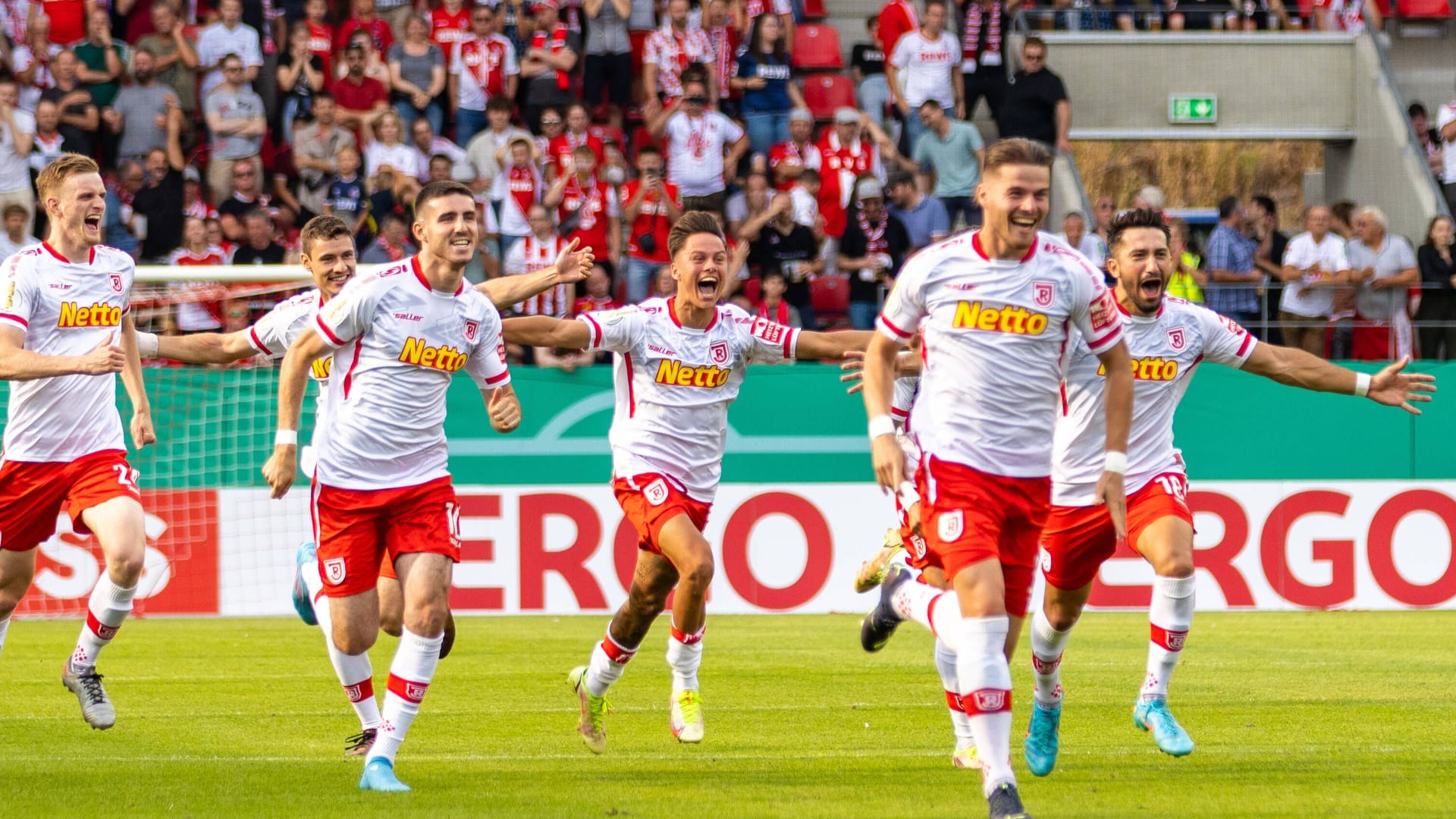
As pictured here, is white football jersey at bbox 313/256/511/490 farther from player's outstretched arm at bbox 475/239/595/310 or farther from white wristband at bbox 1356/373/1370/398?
white wristband at bbox 1356/373/1370/398

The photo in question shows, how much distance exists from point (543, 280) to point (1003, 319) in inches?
118

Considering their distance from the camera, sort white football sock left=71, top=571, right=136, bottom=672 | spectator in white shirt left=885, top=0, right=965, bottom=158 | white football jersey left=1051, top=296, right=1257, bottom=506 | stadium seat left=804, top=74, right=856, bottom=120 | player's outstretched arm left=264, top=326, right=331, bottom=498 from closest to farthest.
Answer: player's outstretched arm left=264, top=326, right=331, bottom=498
white football jersey left=1051, top=296, right=1257, bottom=506
white football sock left=71, top=571, right=136, bottom=672
spectator in white shirt left=885, top=0, right=965, bottom=158
stadium seat left=804, top=74, right=856, bottom=120

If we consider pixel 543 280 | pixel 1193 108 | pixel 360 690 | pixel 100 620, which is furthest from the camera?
pixel 1193 108

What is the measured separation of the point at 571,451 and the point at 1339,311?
26.3ft

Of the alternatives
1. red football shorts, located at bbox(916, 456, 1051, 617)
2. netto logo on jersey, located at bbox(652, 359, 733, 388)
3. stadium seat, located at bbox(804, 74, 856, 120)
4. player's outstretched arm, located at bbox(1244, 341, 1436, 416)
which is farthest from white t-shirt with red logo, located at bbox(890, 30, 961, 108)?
red football shorts, located at bbox(916, 456, 1051, 617)

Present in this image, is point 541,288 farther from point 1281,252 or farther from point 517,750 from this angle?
point 1281,252

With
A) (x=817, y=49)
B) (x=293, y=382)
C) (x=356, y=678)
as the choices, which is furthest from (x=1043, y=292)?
(x=817, y=49)

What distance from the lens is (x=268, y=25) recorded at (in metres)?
20.2

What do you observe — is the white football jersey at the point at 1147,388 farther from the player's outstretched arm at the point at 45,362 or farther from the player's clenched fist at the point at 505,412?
the player's outstretched arm at the point at 45,362

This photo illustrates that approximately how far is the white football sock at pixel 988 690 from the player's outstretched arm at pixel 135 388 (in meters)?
4.58

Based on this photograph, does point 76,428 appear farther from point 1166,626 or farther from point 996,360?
point 1166,626

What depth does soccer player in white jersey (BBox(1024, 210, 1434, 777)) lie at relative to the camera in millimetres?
8617

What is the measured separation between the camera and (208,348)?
9.59 m

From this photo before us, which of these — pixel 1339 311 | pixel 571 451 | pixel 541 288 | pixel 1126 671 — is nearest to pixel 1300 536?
pixel 1339 311
